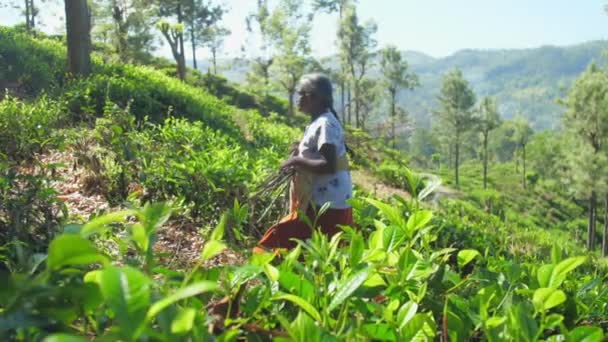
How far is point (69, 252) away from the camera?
566 millimetres

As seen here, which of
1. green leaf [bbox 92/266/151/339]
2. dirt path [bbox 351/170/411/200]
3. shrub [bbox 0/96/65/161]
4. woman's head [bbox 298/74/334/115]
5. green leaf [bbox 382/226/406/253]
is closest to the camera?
green leaf [bbox 92/266/151/339]

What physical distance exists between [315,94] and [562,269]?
262cm

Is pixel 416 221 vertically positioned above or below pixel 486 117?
above

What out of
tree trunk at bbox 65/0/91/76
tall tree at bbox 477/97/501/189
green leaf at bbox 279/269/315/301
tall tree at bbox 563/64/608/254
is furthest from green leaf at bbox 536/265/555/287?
tall tree at bbox 477/97/501/189

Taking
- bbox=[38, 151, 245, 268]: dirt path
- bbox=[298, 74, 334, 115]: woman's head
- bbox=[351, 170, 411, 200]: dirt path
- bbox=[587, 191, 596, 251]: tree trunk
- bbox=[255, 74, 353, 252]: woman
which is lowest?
bbox=[587, 191, 596, 251]: tree trunk

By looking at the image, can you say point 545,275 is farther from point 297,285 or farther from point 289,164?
point 289,164

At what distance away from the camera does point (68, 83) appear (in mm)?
8898

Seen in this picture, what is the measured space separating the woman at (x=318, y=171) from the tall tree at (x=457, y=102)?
44.6 metres

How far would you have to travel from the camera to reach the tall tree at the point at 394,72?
160 feet

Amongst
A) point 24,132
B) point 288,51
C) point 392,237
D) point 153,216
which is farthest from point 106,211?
point 288,51

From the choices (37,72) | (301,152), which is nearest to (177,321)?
(301,152)

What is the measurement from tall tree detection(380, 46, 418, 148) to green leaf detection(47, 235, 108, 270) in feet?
160

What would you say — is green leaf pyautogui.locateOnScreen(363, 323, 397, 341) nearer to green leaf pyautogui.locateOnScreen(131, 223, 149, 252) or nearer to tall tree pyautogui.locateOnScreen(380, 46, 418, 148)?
green leaf pyautogui.locateOnScreen(131, 223, 149, 252)

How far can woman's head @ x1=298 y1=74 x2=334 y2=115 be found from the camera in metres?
3.43
